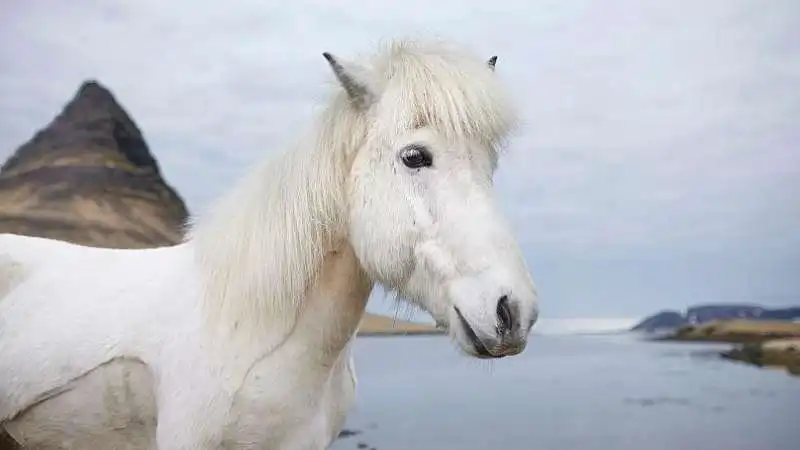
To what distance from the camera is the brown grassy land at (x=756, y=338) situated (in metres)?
1.90

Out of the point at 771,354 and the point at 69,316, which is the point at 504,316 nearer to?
the point at 69,316

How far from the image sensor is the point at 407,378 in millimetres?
1893

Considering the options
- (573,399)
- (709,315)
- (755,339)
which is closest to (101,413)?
(573,399)

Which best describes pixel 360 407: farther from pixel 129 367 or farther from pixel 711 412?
pixel 129 367

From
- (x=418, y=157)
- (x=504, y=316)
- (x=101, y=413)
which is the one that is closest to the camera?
(x=504, y=316)

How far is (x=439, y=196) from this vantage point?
0.78 m

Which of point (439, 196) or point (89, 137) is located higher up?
point (89, 137)

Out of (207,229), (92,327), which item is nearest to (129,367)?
(92,327)

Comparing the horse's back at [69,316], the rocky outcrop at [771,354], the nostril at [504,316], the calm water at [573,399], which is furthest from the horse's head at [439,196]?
the rocky outcrop at [771,354]

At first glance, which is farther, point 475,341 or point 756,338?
point 756,338

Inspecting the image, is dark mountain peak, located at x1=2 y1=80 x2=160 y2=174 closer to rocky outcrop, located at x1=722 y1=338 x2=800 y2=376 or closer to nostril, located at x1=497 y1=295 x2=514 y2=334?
nostril, located at x1=497 y1=295 x2=514 y2=334

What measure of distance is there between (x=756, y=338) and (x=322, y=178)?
1537mm

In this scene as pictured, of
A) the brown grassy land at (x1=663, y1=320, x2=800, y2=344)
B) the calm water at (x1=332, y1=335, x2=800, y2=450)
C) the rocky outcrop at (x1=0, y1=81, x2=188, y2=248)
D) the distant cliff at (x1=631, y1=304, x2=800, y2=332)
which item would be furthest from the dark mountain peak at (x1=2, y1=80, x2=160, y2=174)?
the brown grassy land at (x1=663, y1=320, x2=800, y2=344)

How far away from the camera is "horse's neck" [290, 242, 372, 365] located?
85 centimetres
